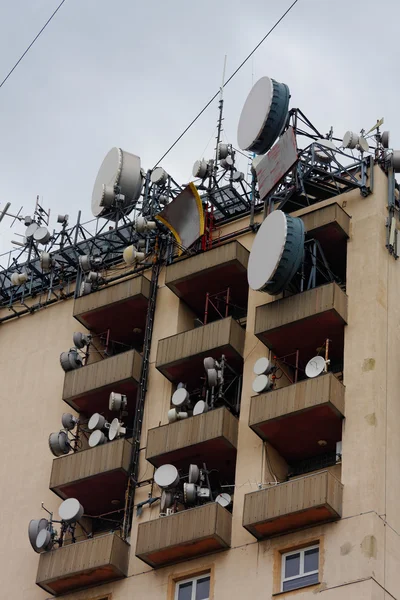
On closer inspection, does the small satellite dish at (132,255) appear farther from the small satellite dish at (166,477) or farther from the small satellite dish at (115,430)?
the small satellite dish at (166,477)

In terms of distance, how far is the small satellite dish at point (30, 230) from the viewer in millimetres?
69750

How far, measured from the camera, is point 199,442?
54.4 meters

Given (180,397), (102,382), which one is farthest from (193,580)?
(102,382)

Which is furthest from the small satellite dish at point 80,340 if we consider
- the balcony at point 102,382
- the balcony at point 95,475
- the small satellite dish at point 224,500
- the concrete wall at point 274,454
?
the small satellite dish at point 224,500

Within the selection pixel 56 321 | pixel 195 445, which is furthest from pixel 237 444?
pixel 56 321

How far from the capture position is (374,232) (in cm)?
5619

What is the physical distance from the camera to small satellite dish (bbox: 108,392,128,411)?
58.1m

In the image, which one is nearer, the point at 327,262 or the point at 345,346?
the point at 345,346

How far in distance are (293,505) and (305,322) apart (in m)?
7.85

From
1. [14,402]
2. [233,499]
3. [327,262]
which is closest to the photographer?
[233,499]

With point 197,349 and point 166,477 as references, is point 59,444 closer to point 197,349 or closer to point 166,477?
point 166,477

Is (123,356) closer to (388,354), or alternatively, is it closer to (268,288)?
(268,288)

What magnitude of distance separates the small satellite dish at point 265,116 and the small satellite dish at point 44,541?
18264 millimetres

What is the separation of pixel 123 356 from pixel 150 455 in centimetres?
562
